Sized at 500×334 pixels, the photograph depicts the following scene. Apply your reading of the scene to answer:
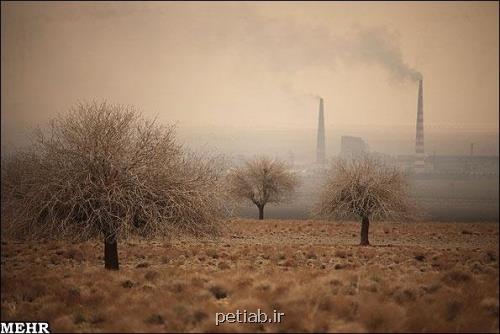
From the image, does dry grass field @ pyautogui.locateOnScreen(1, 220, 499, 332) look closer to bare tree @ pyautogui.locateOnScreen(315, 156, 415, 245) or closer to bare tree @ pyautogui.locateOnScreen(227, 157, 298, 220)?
bare tree @ pyautogui.locateOnScreen(315, 156, 415, 245)

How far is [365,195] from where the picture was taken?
22547mm

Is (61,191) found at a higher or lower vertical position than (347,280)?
higher

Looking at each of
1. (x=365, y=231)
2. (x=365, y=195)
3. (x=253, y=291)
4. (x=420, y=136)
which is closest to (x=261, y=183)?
(x=365, y=231)

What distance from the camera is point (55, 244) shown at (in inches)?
816

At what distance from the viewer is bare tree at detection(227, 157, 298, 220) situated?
139 feet

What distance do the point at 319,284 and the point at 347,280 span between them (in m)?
1.24

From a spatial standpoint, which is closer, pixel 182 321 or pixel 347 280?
pixel 182 321

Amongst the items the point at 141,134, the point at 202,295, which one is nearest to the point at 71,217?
the point at 141,134

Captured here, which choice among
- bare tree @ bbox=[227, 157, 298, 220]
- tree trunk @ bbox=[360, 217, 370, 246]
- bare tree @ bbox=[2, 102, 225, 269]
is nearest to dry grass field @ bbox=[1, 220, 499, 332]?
bare tree @ bbox=[2, 102, 225, 269]

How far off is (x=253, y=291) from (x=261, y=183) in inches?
1303

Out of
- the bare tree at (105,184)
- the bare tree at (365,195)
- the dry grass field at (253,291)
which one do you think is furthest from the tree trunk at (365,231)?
the bare tree at (105,184)

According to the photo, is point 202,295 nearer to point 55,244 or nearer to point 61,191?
point 61,191

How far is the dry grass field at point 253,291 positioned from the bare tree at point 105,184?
64.9 inches

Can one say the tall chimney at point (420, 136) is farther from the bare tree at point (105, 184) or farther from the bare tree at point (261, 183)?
the bare tree at point (105, 184)
